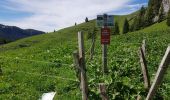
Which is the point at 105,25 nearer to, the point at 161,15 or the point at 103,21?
the point at 103,21

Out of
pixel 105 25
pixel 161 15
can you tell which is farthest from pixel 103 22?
pixel 161 15

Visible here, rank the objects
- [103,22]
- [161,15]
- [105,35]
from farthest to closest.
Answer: [161,15] < [103,22] < [105,35]

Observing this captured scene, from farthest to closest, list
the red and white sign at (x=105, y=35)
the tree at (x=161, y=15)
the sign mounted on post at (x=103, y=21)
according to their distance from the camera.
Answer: the tree at (x=161, y=15)
the sign mounted on post at (x=103, y=21)
the red and white sign at (x=105, y=35)

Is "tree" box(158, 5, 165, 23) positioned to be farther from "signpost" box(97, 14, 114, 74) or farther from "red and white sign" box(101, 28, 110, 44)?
"red and white sign" box(101, 28, 110, 44)

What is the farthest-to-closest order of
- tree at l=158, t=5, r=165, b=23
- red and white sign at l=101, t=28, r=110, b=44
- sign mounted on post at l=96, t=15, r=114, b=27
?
tree at l=158, t=5, r=165, b=23
sign mounted on post at l=96, t=15, r=114, b=27
red and white sign at l=101, t=28, r=110, b=44

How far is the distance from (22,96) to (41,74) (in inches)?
206

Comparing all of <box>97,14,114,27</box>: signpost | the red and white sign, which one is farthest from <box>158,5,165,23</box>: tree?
the red and white sign

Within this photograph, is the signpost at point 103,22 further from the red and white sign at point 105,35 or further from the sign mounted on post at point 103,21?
the red and white sign at point 105,35

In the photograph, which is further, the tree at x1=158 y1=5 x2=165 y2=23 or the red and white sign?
the tree at x1=158 y1=5 x2=165 y2=23

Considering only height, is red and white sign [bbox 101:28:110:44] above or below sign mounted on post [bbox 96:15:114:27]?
below

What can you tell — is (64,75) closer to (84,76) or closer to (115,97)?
(115,97)

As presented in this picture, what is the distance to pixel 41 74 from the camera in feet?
77.0

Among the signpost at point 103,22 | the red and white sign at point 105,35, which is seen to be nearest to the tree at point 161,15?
the signpost at point 103,22

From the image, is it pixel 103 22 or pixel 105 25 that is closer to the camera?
pixel 105 25
